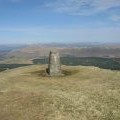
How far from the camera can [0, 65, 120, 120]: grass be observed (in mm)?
28719

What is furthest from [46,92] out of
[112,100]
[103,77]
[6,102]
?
[103,77]

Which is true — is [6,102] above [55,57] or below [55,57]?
below

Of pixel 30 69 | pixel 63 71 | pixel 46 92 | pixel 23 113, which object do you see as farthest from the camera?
pixel 30 69

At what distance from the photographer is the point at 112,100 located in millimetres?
32969

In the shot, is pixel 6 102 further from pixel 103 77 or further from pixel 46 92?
pixel 103 77

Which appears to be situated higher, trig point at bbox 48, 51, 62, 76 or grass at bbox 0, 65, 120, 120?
trig point at bbox 48, 51, 62, 76

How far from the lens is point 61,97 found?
34.2 metres

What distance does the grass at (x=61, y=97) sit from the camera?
94.2ft

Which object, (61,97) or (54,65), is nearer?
(61,97)

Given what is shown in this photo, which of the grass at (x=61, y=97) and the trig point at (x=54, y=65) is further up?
the trig point at (x=54, y=65)

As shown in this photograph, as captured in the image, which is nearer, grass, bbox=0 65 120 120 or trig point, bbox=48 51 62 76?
grass, bbox=0 65 120 120

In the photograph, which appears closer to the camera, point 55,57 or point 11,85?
point 11,85

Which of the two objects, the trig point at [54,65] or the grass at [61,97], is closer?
the grass at [61,97]

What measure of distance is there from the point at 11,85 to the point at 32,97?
8292 mm
